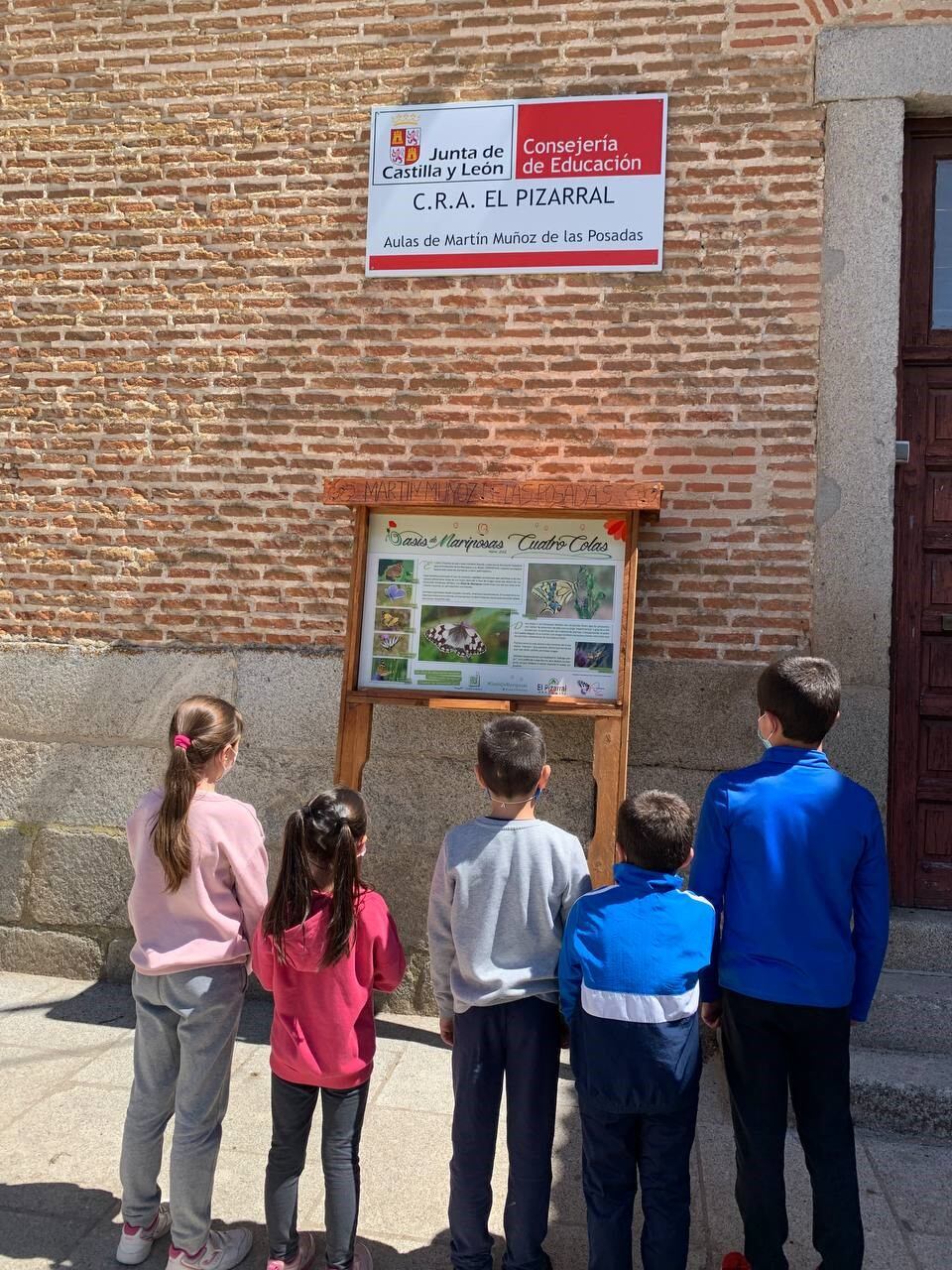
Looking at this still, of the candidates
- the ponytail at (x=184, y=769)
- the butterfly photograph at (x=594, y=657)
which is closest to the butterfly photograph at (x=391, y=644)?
the butterfly photograph at (x=594, y=657)

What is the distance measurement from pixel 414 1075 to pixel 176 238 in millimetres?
4146

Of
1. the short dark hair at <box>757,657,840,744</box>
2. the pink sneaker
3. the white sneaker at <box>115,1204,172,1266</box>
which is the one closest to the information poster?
the short dark hair at <box>757,657,840,744</box>

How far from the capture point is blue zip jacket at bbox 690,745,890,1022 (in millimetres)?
2697

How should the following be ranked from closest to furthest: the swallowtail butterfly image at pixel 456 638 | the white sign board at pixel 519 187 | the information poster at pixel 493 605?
the information poster at pixel 493 605, the swallowtail butterfly image at pixel 456 638, the white sign board at pixel 519 187

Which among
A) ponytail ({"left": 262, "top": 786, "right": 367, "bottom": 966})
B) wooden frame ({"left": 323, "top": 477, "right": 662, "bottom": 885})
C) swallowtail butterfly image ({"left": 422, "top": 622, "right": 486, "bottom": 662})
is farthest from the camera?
swallowtail butterfly image ({"left": 422, "top": 622, "right": 486, "bottom": 662})

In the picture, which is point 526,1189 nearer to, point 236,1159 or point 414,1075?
point 236,1159

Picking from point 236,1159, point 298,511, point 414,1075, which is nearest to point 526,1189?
point 236,1159

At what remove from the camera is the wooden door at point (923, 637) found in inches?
188

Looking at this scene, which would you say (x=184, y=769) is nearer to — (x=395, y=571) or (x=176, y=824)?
(x=176, y=824)

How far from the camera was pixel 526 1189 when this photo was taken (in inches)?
107

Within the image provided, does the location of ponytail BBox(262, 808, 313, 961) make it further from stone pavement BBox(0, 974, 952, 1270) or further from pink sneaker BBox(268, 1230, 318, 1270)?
stone pavement BBox(0, 974, 952, 1270)

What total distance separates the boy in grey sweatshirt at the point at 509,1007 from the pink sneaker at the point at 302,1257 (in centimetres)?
45

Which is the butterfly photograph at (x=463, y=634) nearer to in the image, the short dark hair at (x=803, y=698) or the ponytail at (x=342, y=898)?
the short dark hair at (x=803, y=698)

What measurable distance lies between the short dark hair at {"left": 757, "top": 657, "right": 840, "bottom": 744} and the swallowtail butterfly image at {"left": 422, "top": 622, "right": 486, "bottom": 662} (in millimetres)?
1812
